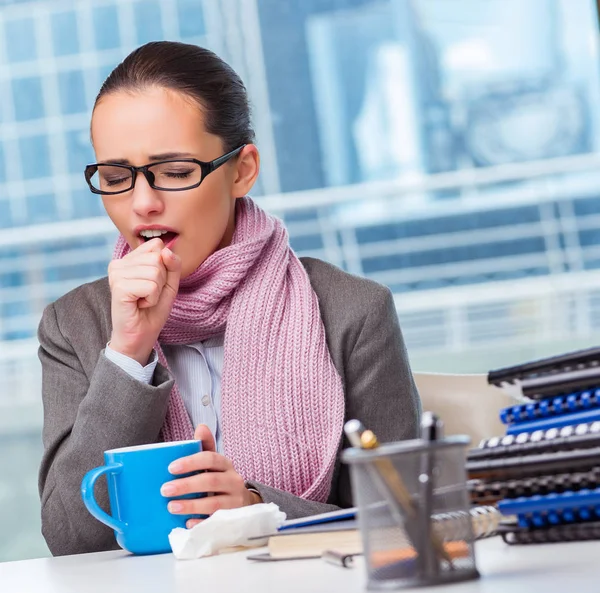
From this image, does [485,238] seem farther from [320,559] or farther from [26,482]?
[320,559]

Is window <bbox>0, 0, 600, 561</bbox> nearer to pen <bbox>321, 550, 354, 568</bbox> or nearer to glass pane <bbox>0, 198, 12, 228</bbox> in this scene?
glass pane <bbox>0, 198, 12, 228</bbox>

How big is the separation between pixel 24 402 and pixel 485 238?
2.87 meters

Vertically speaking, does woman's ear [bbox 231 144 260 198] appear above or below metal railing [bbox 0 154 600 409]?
above

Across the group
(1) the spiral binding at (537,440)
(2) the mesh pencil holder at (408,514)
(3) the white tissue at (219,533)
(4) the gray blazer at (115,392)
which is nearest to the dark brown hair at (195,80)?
(4) the gray blazer at (115,392)

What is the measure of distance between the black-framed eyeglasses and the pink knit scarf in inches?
5.1

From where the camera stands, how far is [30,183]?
6.30 meters

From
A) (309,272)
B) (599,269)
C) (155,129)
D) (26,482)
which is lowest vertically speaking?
(26,482)

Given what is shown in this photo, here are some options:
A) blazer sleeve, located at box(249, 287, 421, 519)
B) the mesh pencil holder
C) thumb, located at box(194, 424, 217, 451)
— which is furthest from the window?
the mesh pencil holder

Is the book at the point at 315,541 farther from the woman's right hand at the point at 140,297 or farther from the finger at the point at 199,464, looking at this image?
the woman's right hand at the point at 140,297

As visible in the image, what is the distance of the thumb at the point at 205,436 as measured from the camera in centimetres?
104

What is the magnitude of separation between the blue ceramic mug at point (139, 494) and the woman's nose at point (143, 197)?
39 centimetres

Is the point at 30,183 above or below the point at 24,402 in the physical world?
above

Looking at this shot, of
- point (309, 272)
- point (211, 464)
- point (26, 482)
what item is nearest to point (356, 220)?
point (26, 482)

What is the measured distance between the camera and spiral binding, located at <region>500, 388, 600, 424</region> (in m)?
0.75
